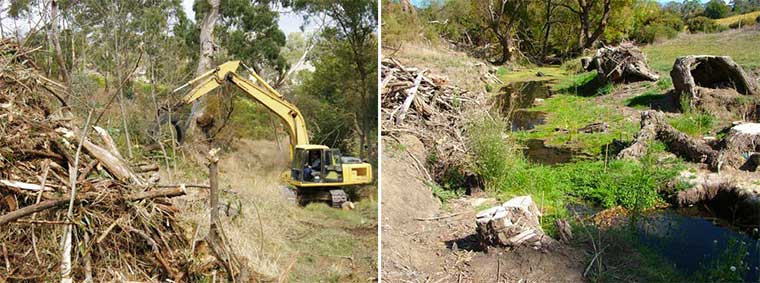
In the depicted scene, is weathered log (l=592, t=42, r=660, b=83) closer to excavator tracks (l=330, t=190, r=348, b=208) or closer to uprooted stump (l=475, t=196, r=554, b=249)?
uprooted stump (l=475, t=196, r=554, b=249)

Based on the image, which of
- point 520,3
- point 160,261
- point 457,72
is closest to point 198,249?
point 160,261

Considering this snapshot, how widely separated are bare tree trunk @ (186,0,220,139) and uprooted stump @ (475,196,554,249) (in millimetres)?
7815

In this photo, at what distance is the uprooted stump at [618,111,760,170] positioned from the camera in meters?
2.19

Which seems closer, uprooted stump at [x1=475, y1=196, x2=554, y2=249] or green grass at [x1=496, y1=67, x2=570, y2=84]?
uprooted stump at [x1=475, y1=196, x2=554, y2=249]

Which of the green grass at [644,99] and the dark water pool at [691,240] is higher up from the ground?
the green grass at [644,99]

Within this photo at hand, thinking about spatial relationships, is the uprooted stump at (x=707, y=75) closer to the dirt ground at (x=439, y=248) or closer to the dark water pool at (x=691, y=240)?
the dark water pool at (x=691, y=240)

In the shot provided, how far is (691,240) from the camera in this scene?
91.8 inches

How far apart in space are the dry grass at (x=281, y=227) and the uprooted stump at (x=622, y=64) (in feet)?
7.12

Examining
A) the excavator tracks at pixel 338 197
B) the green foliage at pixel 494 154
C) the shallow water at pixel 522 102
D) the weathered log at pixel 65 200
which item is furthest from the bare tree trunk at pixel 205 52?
the green foliage at pixel 494 154

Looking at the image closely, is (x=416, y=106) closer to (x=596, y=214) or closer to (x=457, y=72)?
(x=457, y=72)

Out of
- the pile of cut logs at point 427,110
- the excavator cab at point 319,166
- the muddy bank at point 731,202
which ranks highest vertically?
the pile of cut logs at point 427,110

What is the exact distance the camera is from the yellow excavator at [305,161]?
7891 mm

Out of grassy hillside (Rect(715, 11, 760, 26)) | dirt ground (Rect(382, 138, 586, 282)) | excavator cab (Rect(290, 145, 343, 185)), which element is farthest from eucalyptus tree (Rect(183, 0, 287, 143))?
grassy hillside (Rect(715, 11, 760, 26))

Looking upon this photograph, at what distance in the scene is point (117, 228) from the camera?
3.27 meters
